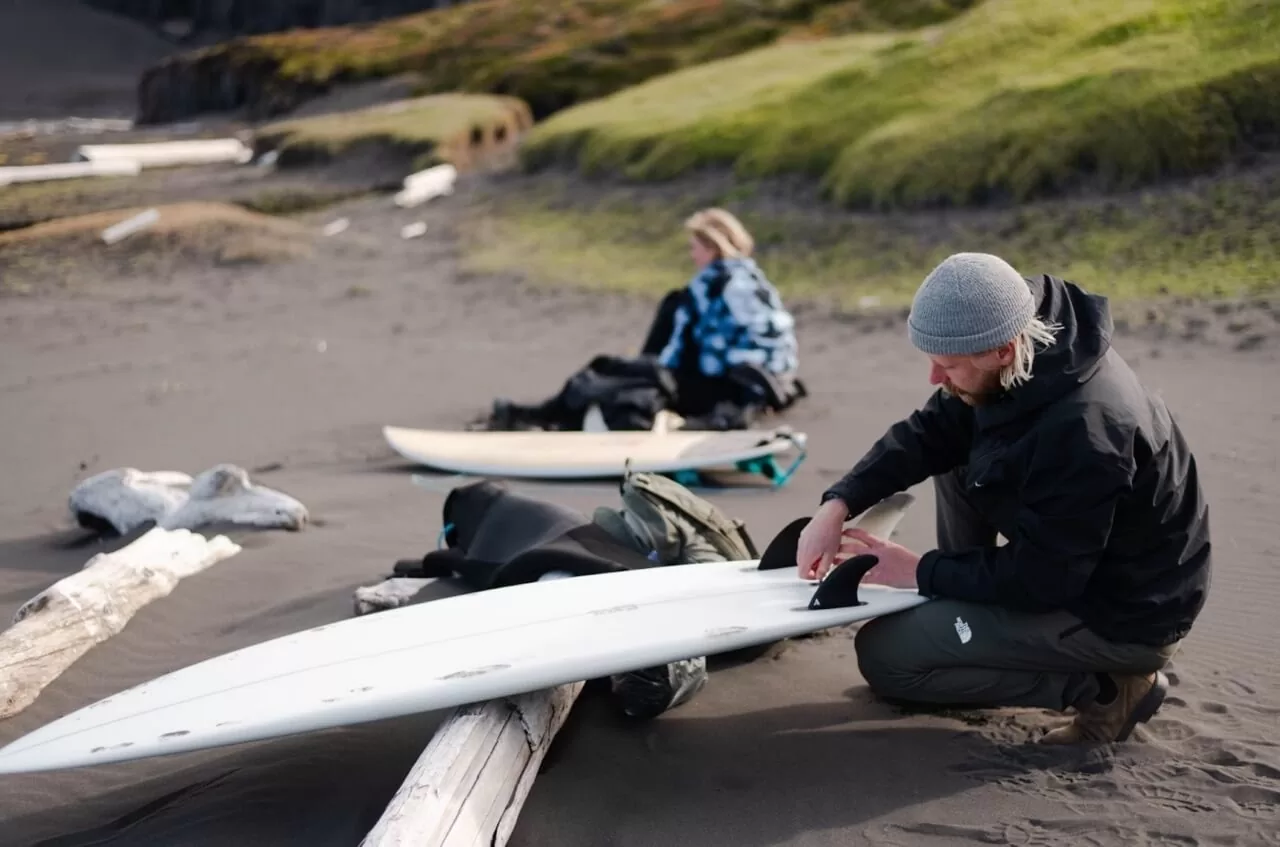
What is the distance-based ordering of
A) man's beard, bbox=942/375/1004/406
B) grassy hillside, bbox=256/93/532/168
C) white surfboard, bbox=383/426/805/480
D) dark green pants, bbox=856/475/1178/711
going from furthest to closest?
grassy hillside, bbox=256/93/532/168, white surfboard, bbox=383/426/805/480, dark green pants, bbox=856/475/1178/711, man's beard, bbox=942/375/1004/406

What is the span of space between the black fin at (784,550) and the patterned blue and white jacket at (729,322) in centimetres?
364

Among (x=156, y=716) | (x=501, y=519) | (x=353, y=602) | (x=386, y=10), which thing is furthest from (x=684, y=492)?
(x=386, y=10)

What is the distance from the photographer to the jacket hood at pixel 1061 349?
3320 mm

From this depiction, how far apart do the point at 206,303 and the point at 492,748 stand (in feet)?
35.9

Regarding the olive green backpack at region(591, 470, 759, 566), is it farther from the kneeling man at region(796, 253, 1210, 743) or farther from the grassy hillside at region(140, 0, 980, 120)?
the grassy hillside at region(140, 0, 980, 120)

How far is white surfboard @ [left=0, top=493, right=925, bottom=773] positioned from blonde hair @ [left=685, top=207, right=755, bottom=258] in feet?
12.2

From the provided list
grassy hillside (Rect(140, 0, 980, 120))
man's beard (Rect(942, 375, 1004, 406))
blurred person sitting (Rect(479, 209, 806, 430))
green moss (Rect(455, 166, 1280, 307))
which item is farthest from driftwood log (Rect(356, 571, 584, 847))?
grassy hillside (Rect(140, 0, 980, 120))

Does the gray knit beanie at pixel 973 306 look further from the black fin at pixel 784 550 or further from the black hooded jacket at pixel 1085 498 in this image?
the black fin at pixel 784 550

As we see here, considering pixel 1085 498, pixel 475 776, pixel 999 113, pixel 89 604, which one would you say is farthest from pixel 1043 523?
pixel 999 113

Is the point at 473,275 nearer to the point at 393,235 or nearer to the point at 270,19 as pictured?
the point at 393,235

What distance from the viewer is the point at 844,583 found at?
3703 millimetres

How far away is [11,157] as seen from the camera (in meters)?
30.5

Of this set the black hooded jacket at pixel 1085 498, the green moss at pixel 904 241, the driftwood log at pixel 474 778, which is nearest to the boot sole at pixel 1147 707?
the black hooded jacket at pixel 1085 498

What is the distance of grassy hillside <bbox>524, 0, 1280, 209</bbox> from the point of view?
12477 millimetres
